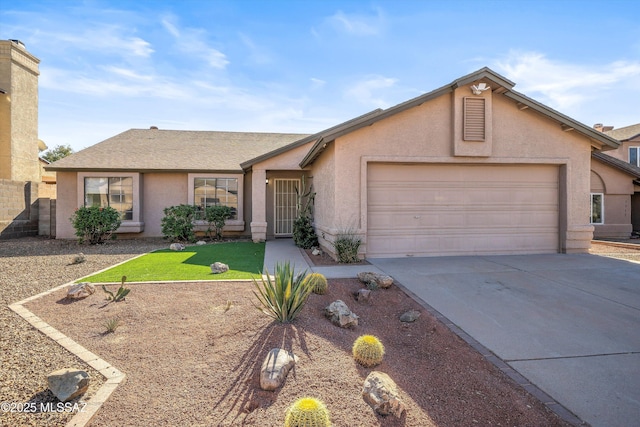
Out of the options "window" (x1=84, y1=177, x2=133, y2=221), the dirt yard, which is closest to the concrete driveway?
the dirt yard

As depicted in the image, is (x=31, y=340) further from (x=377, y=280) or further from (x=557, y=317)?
(x=557, y=317)

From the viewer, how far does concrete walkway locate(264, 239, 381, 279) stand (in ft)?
24.7

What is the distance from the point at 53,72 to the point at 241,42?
52.1ft

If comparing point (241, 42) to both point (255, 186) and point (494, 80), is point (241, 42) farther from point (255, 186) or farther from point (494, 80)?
point (494, 80)

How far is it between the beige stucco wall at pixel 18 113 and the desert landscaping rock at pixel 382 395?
2249 centimetres

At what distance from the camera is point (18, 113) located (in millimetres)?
18188

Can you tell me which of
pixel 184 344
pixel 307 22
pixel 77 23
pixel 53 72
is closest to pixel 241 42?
pixel 307 22

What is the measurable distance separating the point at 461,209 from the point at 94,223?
13.3m

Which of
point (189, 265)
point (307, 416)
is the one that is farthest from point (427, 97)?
point (307, 416)

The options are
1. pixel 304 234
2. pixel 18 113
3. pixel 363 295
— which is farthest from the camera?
pixel 18 113

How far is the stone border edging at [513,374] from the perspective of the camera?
9.61 feet

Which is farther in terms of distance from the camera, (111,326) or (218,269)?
(218,269)

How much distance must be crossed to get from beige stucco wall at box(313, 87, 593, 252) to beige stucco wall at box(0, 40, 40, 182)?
1838 centimetres

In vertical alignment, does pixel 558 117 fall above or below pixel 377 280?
above
